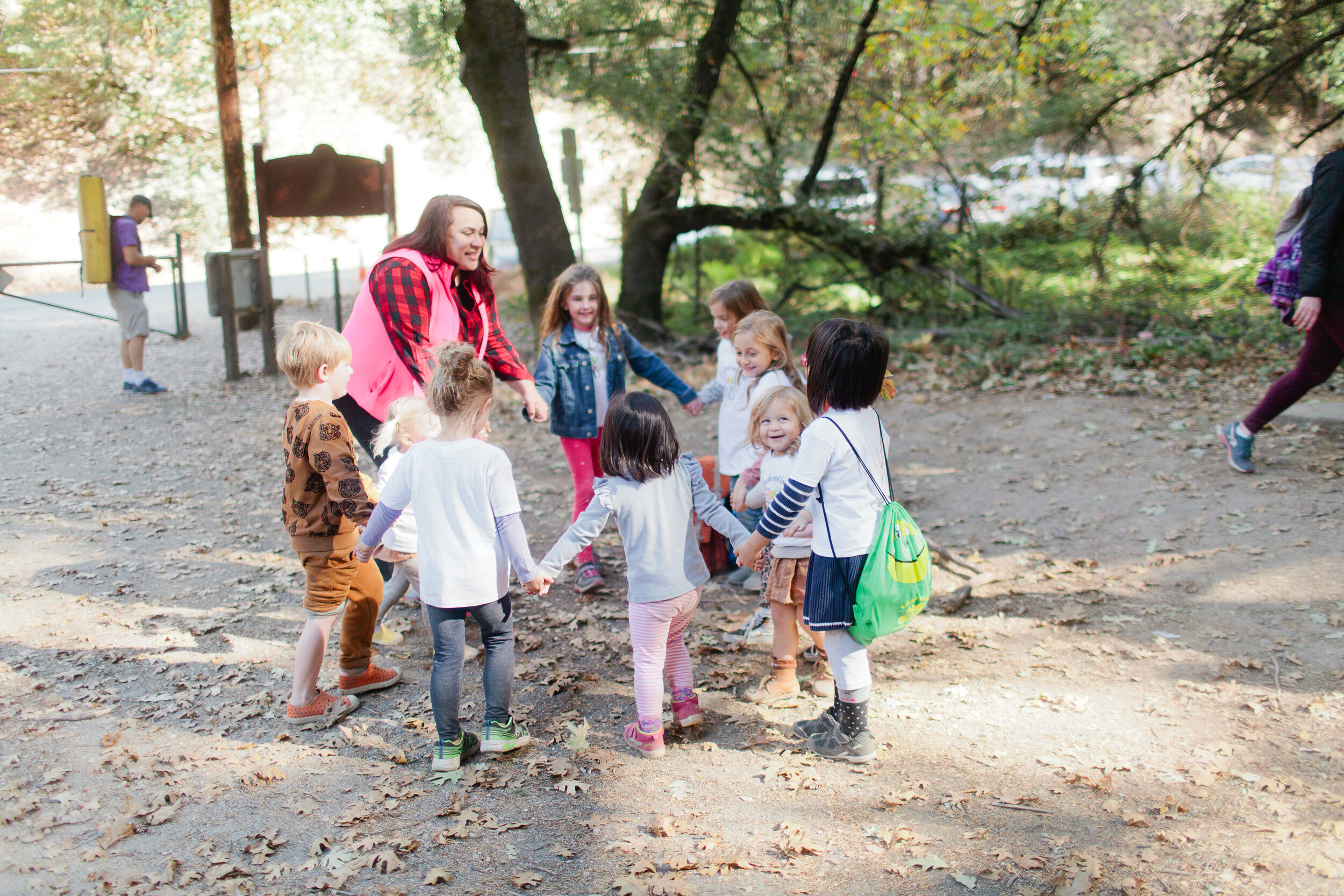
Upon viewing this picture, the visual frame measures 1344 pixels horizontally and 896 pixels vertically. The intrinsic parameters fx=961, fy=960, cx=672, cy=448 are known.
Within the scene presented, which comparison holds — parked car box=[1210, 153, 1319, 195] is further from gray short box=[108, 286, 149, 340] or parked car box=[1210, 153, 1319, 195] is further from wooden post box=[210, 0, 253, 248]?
gray short box=[108, 286, 149, 340]

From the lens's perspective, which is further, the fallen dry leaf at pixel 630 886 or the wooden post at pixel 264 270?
the wooden post at pixel 264 270

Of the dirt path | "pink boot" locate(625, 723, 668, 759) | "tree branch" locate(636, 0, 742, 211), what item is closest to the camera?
the dirt path

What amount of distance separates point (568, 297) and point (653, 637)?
2.18m

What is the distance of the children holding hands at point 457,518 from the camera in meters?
3.31

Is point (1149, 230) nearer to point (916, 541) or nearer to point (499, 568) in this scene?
point (916, 541)

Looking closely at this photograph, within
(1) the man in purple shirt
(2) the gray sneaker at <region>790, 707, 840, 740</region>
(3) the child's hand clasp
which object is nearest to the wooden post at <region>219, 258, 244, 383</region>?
(1) the man in purple shirt

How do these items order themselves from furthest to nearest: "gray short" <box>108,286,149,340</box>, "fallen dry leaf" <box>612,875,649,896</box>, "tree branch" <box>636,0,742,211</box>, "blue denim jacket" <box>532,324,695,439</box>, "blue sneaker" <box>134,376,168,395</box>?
1. "tree branch" <box>636,0,742,211</box>
2. "blue sneaker" <box>134,376,168,395</box>
3. "gray short" <box>108,286,149,340</box>
4. "blue denim jacket" <box>532,324,695,439</box>
5. "fallen dry leaf" <box>612,875,649,896</box>

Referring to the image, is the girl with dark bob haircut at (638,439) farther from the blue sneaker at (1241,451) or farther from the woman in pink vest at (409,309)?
the blue sneaker at (1241,451)

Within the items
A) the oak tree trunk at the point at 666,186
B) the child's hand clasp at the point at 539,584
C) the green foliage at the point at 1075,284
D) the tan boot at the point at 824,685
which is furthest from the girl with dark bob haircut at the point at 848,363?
the oak tree trunk at the point at 666,186

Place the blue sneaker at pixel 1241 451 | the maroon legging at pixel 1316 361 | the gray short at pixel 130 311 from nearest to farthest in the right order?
the maroon legging at pixel 1316 361 → the blue sneaker at pixel 1241 451 → the gray short at pixel 130 311

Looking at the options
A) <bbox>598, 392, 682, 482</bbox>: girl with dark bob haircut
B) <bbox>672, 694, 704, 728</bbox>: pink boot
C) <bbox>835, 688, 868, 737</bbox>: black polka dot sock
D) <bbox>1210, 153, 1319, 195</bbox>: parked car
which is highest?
<bbox>1210, 153, 1319, 195</bbox>: parked car

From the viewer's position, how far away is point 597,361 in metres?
5.17

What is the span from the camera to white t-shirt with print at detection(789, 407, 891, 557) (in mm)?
3348

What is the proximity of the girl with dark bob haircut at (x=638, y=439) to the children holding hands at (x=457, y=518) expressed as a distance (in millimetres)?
372
